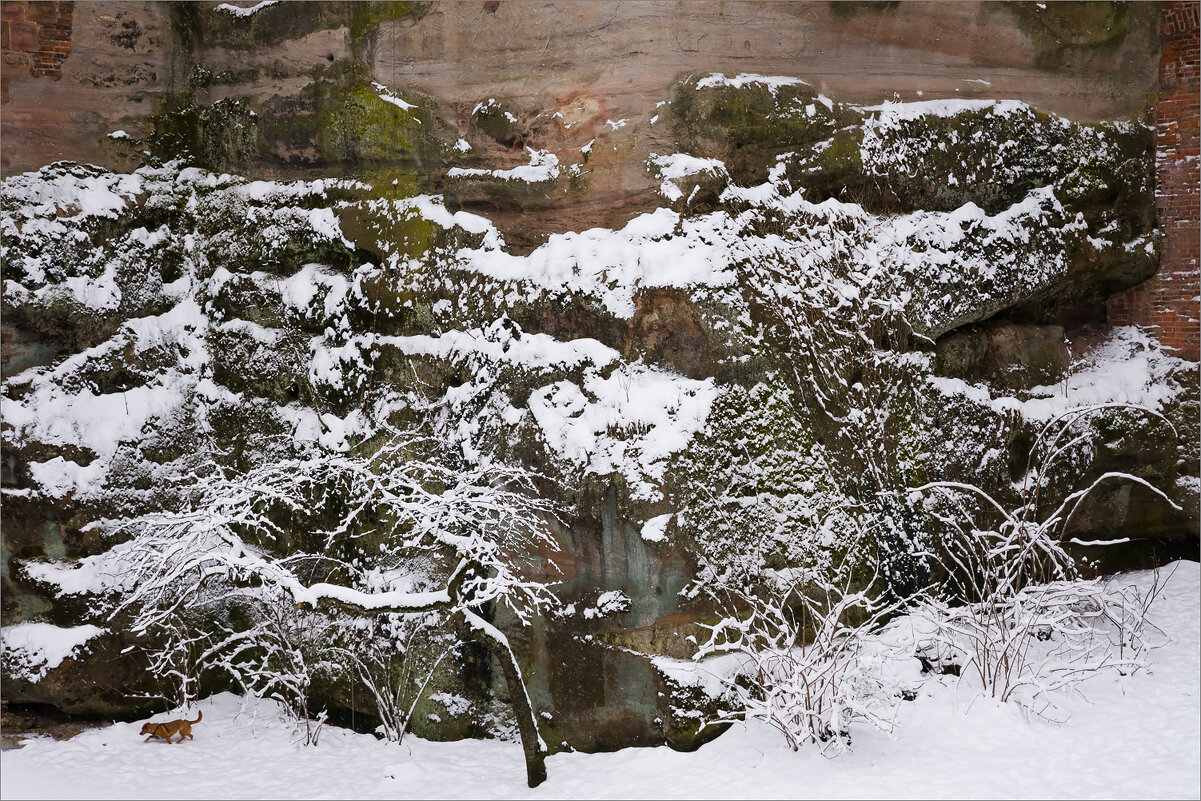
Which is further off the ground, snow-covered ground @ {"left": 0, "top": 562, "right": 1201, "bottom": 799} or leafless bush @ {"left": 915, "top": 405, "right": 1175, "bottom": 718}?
leafless bush @ {"left": 915, "top": 405, "right": 1175, "bottom": 718}

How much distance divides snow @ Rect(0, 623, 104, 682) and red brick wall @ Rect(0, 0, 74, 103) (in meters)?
4.57

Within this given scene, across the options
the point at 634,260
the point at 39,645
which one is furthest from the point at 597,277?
the point at 39,645

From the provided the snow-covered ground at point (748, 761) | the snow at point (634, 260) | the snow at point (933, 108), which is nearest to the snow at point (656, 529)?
the snow-covered ground at point (748, 761)

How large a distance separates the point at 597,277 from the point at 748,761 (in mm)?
3691

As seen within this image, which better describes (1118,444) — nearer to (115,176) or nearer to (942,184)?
(942,184)

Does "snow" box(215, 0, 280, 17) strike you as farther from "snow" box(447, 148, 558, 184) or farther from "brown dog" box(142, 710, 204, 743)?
"brown dog" box(142, 710, 204, 743)

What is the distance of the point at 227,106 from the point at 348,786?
19.6ft

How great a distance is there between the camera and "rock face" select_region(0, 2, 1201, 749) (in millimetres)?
6781

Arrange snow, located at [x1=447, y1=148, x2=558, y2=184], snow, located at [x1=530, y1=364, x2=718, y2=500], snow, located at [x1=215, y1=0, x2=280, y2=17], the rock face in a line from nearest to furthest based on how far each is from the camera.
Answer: snow, located at [x1=530, y1=364, x2=718, y2=500] < the rock face < snow, located at [x1=447, y1=148, x2=558, y2=184] < snow, located at [x1=215, y1=0, x2=280, y2=17]

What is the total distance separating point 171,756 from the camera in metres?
6.64

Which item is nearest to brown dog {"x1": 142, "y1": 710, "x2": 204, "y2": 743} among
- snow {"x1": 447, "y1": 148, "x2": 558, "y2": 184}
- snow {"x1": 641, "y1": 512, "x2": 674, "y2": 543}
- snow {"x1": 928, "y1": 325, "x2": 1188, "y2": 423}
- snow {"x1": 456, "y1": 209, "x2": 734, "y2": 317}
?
snow {"x1": 641, "y1": 512, "x2": 674, "y2": 543}

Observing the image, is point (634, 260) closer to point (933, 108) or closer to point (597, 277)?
point (597, 277)

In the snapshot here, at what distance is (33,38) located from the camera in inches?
307

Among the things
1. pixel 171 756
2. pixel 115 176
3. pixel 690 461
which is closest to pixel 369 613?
pixel 171 756
